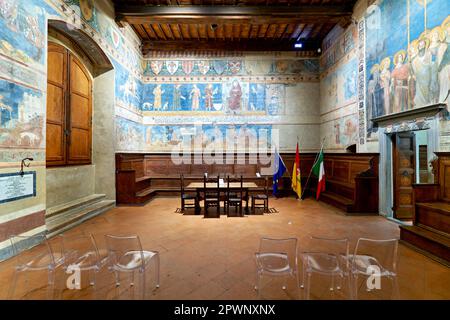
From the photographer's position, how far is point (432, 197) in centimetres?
447

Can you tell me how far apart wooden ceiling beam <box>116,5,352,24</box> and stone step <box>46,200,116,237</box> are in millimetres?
6260

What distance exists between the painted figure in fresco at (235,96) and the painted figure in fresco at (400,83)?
19.2 ft

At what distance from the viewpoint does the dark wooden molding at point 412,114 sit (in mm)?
4643

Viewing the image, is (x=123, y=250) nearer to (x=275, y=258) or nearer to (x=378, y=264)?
(x=275, y=258)

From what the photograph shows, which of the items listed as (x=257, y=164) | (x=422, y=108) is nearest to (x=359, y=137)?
(x=422, y=108)

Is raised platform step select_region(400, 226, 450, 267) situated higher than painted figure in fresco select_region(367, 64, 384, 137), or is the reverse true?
painted figure in fresco select_region(367, 64, 384, 137)

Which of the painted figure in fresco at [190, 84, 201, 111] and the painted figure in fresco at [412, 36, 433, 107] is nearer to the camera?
the painted figure in fresco at [412, 36, 433, 107]

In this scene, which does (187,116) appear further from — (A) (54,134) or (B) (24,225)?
(B) (24,225)

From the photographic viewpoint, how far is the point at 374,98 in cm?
668

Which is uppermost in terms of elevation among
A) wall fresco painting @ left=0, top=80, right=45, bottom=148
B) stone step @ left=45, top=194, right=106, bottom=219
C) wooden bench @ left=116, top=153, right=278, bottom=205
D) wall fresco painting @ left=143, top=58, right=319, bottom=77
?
wall fresco painting @ left=143, top=58, right=319, bottom=77

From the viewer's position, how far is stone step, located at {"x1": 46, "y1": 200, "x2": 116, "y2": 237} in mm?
4887

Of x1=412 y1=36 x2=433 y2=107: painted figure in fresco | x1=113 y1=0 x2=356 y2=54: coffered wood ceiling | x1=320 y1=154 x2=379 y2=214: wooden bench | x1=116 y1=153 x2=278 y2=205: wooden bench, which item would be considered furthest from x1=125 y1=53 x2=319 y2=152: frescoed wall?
x1=412 y1=36 x2=433 y2=107: painted figure in fresco

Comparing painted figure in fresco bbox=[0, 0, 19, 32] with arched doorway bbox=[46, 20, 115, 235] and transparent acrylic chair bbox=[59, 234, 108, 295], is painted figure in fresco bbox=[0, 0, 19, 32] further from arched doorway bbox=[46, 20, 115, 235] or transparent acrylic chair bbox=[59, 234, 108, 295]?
transparent acrylic chair bbox=[59, 234, 108, 295]

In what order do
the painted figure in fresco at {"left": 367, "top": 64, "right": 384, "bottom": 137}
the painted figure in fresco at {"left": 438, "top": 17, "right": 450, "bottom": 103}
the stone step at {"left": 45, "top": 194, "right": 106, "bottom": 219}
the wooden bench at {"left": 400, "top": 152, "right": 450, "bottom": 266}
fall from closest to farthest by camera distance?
the wooden bench at {"left": 400, "top": 152, "right": 450, "bottom": 266}, the painted figure in fresco at {"left": 438, "top": 17, "right": 450, "bottom": 103}, the stone step at {"left": 45, "top": 194, "right": 106, "bottom": 219}, the painted figure in fresco at {"left": 367, "top": 64, "right": 384, "bottom": 137}
